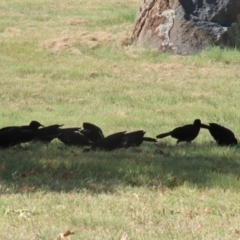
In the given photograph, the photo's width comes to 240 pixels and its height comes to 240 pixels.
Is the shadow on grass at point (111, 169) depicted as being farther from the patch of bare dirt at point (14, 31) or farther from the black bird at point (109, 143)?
the patch of bare dirt at point (14, 31)

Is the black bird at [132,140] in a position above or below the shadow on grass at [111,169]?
below

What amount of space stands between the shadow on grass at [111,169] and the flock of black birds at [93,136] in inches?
8.7

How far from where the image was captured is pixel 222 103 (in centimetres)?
1394

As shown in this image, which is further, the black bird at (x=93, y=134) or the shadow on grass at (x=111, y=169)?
the black bird at (x=93, y=134)

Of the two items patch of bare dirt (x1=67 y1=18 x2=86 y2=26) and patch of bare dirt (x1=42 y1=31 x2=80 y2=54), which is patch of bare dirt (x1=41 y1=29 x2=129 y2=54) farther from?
patch of bare dirt (x1=67 y1=18 x2=86 y2=26)

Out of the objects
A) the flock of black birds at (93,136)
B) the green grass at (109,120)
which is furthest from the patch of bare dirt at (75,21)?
the flock of black birds at (93,136)

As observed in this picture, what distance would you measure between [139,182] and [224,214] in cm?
127

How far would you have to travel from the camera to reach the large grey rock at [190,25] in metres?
18.0

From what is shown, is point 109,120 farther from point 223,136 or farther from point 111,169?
point 111,169

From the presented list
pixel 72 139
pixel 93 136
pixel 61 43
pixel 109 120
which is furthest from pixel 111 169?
pixel 61 43

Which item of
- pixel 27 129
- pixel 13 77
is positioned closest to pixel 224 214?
pixel 27 129

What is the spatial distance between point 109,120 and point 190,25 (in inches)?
241

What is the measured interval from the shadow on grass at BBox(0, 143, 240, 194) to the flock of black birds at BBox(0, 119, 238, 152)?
0.22 m

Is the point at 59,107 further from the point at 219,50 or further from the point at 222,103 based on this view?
the point at 219,50
